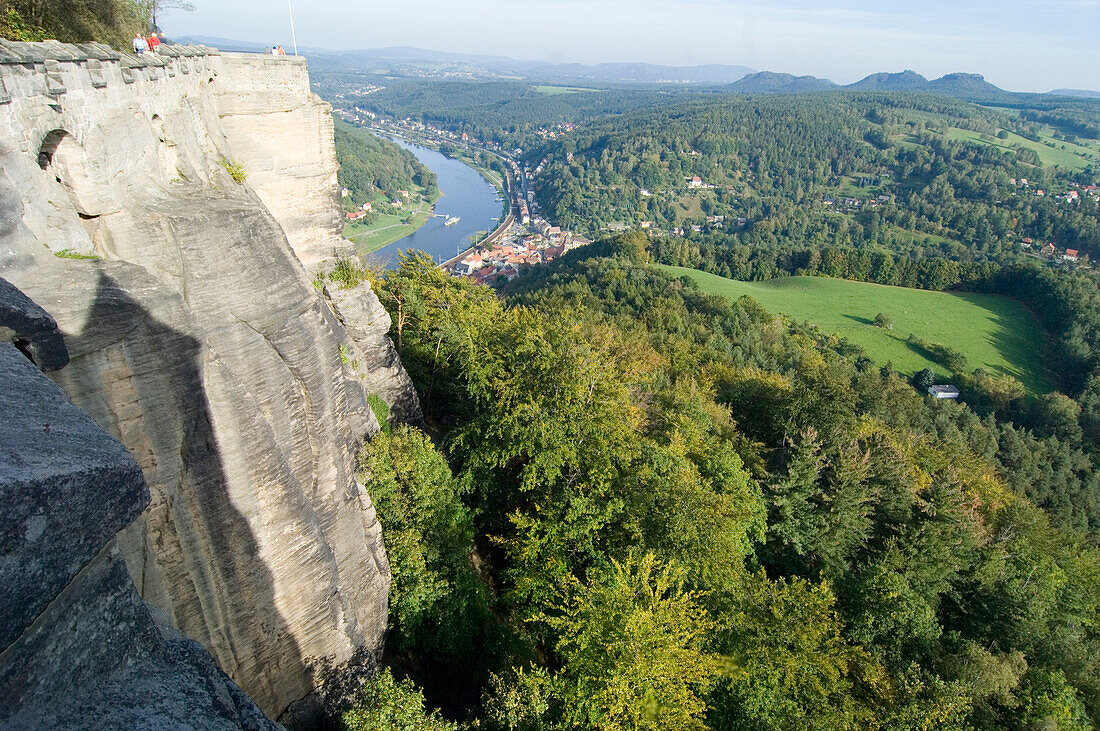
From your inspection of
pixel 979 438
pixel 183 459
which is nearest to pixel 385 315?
pixel 183 459

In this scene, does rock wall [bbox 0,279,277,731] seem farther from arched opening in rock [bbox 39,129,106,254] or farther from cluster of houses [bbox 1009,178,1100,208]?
cluster of houses [bbox 1009,178,1100,208]

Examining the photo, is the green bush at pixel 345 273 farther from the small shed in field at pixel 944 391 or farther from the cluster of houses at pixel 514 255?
the small shed in field at pixel 944 391

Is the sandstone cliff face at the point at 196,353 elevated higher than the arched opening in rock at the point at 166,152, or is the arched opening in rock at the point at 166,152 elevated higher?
the arched opening in rock at the point at 166,152

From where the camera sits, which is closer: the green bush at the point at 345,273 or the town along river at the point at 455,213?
the green bush at the point at 345,273

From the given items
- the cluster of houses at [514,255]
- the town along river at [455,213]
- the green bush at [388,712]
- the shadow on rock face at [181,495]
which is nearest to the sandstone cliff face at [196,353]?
the shadow on rock face at [181,495]

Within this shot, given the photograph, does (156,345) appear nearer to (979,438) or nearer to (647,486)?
(647,486)

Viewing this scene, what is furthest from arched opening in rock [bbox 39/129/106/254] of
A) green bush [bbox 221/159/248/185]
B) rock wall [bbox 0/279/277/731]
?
rock wall [bbox 0/279/277/731]

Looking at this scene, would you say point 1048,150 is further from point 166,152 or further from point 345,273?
point 166,152
